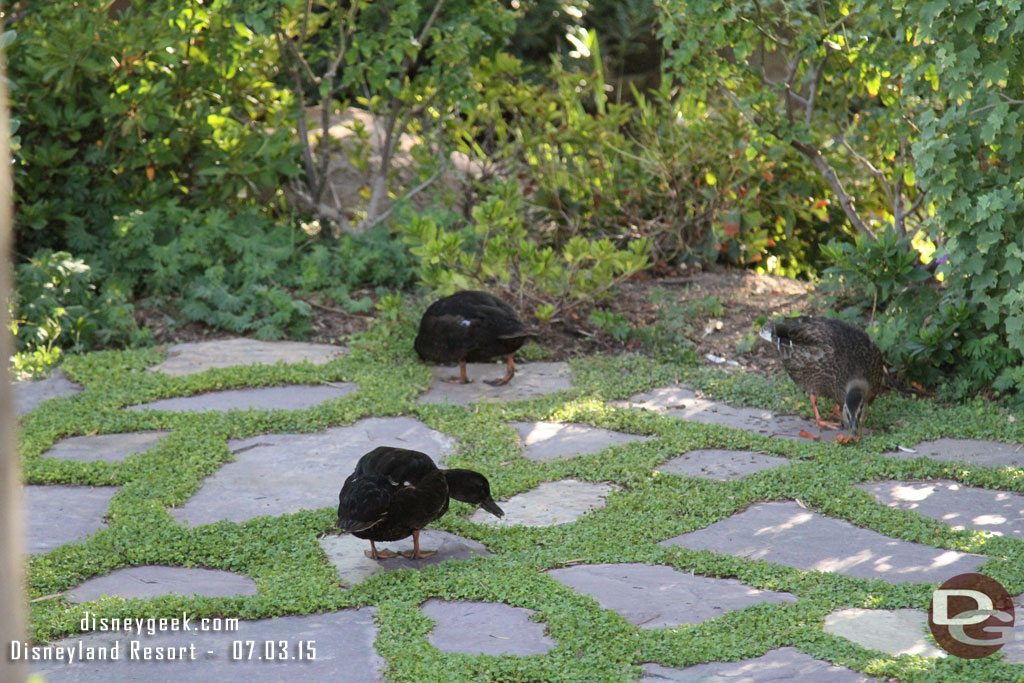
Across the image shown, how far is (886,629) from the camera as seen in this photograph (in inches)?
132

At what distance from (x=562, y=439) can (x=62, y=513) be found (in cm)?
250

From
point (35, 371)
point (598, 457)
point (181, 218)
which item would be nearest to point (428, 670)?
point (598, 457)

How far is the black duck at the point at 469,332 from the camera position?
6.44 m

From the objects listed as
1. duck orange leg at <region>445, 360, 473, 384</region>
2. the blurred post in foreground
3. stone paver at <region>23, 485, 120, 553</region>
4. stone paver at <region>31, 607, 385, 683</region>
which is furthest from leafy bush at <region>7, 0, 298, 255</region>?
the blurred post in foreground

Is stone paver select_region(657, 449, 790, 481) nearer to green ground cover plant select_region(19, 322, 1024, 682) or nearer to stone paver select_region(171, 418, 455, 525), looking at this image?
green ground cover plant select_region(19, 322, 1024, 682)

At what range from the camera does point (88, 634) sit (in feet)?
11.0

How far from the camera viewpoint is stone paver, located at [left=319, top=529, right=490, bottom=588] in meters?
3.98

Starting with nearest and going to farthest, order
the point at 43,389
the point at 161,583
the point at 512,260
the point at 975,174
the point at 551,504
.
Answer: the point at 161,583 → the point at 551,504 → the point at 975,174 → the point at 43,389 → the point at 512,260

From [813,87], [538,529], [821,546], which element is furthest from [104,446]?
[813,87]

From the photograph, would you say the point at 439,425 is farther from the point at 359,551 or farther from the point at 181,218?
the point at 181,218

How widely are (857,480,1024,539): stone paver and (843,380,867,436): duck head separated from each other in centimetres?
65

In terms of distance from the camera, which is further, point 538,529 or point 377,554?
point 538,529

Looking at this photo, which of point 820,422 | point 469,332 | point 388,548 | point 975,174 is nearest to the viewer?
point 388,548

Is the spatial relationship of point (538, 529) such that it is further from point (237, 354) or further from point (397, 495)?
point (237, 354)
